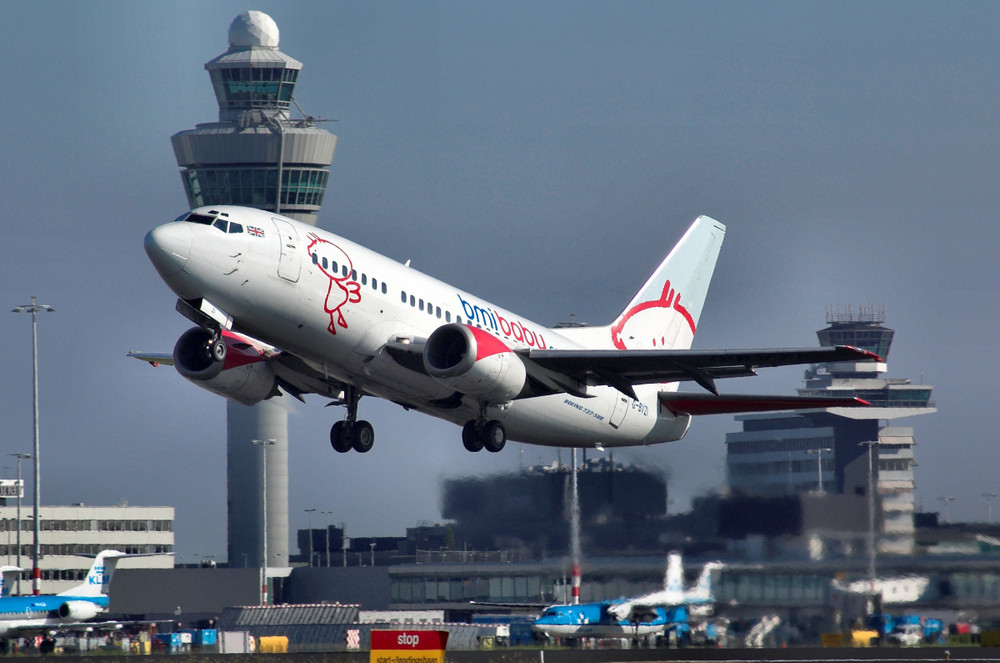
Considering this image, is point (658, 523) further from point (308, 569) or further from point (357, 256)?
point (308, 569)

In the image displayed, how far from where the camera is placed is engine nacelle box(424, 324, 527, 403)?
37.4m

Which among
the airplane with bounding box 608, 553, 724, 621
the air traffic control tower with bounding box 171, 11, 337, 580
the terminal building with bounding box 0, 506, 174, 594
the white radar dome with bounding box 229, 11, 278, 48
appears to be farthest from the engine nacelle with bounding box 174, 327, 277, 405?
the white radar dome with bounding box 229, 11, 278, 48

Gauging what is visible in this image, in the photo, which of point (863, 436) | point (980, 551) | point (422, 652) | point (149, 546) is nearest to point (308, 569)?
point (149, 546)

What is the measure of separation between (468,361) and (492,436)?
3785mm

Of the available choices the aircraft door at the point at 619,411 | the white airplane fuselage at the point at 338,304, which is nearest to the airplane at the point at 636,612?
the aircraft door at the point at 619,411

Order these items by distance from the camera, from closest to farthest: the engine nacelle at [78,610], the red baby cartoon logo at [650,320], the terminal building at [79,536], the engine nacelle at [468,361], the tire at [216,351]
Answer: the tire at [216,351], the engine nacelle at [468,361], the red baby cartoon logo at [650,320], the engine nacelle at [78,610], the terminal building at [79,536]

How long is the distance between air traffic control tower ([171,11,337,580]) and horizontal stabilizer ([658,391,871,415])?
446 ft

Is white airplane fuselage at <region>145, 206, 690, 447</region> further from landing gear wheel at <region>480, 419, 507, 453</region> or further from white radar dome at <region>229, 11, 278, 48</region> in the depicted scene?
white radar dome at <region>229, 11, 278, 48</region>

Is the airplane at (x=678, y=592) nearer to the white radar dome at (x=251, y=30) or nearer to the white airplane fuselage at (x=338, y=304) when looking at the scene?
the white airplane fuselage at (x=338, y=304)

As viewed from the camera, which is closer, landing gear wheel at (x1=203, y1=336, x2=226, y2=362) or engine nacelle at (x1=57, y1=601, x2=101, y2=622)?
landing gear wheel at (x1=203, y1=336, x2=226, y2=362)

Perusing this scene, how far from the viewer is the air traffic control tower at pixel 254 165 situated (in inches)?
7160

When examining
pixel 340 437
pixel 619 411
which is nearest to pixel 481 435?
pixel 340 437

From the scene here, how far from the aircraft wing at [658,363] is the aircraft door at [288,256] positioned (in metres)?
7.43

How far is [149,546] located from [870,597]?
10760 centimetres
